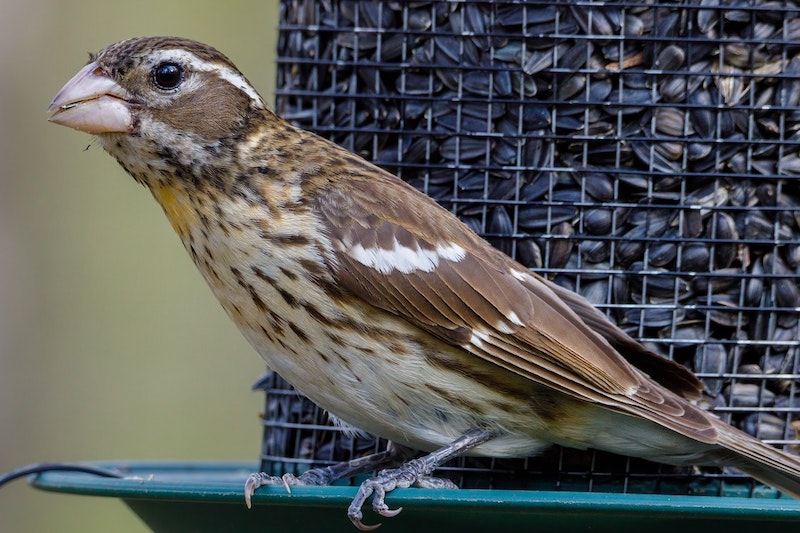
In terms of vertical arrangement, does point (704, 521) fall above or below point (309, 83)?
below

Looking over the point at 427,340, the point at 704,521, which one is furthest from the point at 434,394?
the point at 704,521

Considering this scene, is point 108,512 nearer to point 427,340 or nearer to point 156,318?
point 156,318

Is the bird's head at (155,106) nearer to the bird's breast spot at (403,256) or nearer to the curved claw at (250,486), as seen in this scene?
the bird's breast spot at (403,256)

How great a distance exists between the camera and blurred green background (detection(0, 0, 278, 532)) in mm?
10562

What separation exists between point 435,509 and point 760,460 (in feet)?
4.57

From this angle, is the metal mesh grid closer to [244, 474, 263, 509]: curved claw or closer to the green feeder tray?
the green feeder tray

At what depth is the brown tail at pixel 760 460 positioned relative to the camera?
4.73 metres

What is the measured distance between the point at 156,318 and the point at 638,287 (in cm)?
669

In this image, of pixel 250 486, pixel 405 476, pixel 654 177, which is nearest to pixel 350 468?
pixel 405 476

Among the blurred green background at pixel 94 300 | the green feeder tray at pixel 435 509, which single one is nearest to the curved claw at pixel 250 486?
the green feeder tray at pixel 435 509

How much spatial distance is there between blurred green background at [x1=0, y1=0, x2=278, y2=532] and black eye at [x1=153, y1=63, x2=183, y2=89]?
590 centimetres

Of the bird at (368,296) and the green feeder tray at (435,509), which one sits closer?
the green feeder tray at (435,509)

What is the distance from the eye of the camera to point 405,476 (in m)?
4.48

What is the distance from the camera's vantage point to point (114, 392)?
36.1ft
